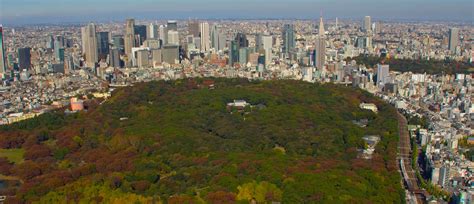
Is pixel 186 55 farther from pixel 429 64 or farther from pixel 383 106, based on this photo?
pixel 383 106

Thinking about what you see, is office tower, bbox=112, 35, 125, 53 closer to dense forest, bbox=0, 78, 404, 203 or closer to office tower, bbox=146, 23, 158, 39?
office tower, bbox=146, 23, 158, 39

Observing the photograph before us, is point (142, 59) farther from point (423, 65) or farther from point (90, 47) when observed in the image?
point (423, 65)

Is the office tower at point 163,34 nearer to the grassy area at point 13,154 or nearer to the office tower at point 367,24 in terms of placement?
the office tower at point 367,24

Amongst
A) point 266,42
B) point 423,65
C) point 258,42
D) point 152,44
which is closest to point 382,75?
point 423,65

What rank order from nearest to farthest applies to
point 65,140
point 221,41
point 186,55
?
point 65,140
point 186,55
point 221,41

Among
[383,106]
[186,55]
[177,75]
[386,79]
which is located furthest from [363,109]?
[186,55]
